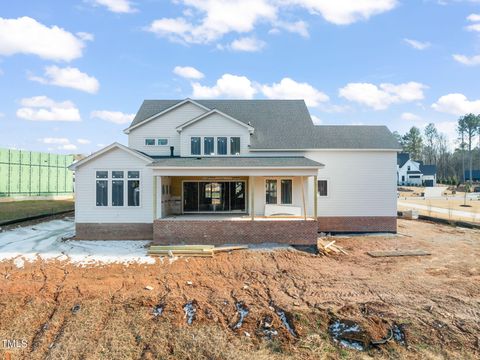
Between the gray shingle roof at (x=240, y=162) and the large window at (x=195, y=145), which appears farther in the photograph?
the large window at (x=195, y=145)

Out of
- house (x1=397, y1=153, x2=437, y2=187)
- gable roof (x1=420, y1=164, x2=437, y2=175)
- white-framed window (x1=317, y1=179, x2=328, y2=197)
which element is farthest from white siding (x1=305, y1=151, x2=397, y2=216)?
gable roof (x1=420, y1=164, x2=437, y2=175)

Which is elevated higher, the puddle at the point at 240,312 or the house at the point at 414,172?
the house at the point at 414,172

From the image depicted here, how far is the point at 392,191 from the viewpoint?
664 inches

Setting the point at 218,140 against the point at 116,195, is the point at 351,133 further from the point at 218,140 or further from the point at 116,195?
the point at 116,195

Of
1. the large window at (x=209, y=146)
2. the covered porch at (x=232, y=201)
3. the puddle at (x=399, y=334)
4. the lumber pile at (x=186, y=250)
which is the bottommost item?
the puddle at (x=399, y=334)

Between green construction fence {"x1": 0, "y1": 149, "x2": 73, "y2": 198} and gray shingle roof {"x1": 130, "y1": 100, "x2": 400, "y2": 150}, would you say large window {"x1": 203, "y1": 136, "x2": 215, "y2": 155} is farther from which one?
green construction fence {"x1": 0, "y1": 149, "x2": 73, "y2": 198}

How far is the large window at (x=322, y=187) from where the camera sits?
17.1 meters

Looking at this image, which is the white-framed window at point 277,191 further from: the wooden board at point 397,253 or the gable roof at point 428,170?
the gable roof at point 428,170

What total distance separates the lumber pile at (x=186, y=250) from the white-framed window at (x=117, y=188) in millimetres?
3348

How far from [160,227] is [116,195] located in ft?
10.3

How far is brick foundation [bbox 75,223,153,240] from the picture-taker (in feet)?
48.5

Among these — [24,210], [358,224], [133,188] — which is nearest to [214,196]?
[133,188]

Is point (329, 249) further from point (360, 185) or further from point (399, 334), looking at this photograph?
point (399, 334)
